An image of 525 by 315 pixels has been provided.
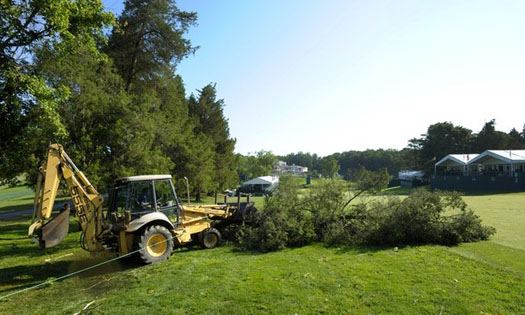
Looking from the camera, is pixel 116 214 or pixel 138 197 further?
pixel 138 197

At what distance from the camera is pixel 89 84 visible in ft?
45.2

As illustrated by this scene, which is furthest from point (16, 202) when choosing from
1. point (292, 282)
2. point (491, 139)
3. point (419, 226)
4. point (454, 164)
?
point (491, 139)

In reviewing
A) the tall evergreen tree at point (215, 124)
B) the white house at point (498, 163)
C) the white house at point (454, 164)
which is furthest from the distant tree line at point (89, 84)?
the white house at point (454, 164)

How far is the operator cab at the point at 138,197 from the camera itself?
8.41 m

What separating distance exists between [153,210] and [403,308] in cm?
609

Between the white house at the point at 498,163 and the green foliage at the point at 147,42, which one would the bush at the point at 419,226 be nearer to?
the green foliage at the point at 147,42

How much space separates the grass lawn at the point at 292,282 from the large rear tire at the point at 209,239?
52 centimetres

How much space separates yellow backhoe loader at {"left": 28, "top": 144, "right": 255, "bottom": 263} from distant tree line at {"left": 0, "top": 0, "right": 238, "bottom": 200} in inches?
127

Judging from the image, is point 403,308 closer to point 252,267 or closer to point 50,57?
point 252,267

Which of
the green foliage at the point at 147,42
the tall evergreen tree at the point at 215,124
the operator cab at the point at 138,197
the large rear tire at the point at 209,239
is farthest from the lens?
the tall evergreen tree at the point at 215,124

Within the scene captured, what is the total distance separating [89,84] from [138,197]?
759 cm

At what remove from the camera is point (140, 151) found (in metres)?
15.0

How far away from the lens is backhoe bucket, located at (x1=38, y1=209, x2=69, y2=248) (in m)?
7.04

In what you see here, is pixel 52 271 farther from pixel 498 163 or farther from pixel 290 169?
pixel 498 163
